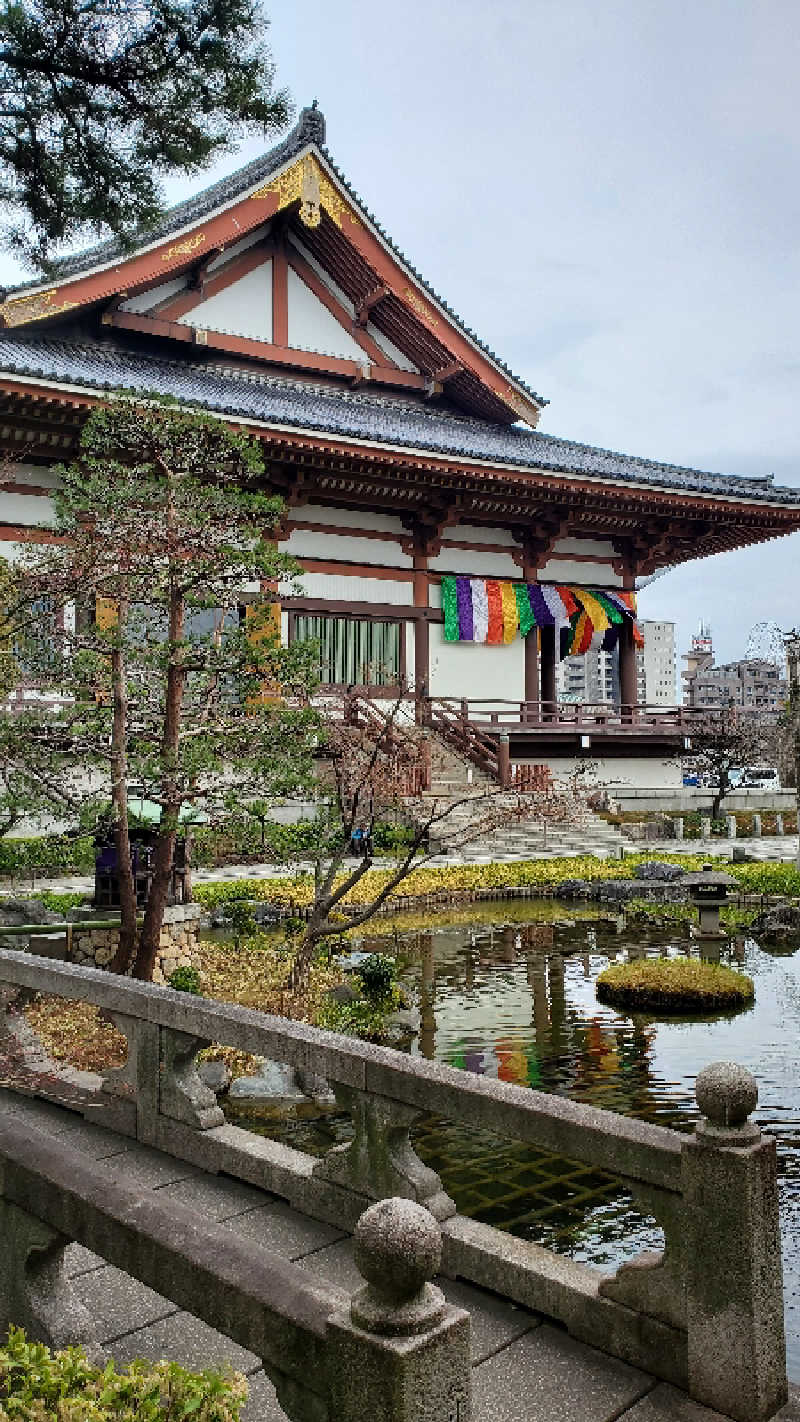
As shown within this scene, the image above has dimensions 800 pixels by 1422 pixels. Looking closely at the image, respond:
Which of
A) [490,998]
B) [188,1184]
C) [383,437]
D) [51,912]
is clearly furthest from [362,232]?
[188,1184]

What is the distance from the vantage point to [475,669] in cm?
2255

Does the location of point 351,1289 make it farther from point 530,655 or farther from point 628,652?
point 628,652

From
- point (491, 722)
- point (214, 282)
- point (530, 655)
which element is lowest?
point (491, 722)

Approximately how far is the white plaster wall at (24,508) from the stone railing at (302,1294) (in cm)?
1594

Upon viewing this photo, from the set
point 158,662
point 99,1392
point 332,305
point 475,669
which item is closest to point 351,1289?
point 99,1392

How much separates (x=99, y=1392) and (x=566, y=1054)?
6.36 metres

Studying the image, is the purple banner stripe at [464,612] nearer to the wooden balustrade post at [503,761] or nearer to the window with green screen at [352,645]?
the window with green screen at [352,645]

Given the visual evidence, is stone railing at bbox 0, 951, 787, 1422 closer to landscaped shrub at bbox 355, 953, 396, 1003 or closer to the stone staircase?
landscaped shrub at bbox 355, 953, 396, 1003

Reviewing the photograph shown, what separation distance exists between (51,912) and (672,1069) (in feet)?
26.4

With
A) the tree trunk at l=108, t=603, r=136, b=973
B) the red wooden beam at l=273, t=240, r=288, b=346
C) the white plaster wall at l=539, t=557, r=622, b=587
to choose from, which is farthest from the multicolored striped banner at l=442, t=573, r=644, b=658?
the tree trunk at l=108, t=603, r=136, b=973

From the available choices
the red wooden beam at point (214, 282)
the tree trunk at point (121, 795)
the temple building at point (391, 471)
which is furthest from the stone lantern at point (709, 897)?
the red wooden beam at point (214, 282)

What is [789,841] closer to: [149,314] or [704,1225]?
[149,314]

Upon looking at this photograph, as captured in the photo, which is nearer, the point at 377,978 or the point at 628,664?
the point at 377,978

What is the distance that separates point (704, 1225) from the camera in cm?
293
